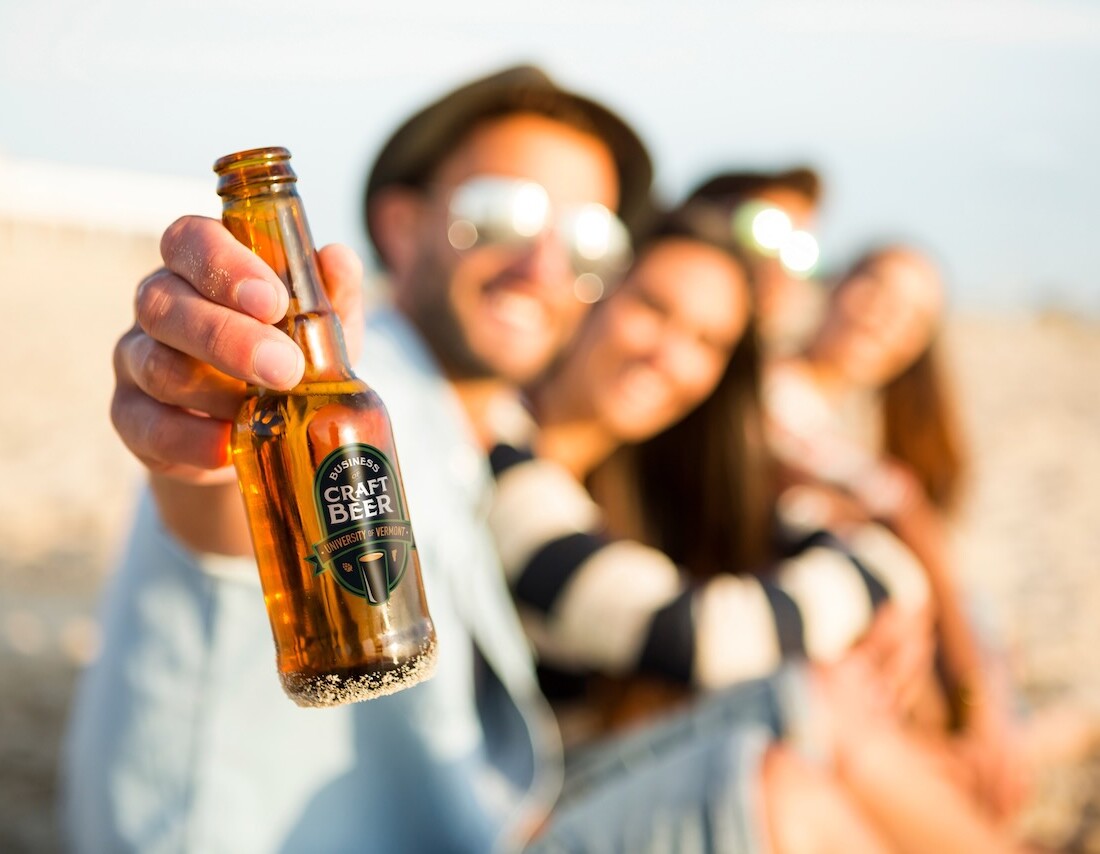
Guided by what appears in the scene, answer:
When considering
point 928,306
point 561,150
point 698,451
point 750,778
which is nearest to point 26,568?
point 698,451

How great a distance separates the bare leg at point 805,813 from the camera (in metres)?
2.20

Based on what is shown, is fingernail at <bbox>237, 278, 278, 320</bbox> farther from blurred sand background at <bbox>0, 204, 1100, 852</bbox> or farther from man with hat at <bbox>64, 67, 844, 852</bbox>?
blurred sand background at <bbox>0, 204, 1100, 852</bbox>

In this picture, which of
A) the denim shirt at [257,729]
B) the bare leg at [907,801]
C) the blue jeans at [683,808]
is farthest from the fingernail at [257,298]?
the bare leg at [907,801]

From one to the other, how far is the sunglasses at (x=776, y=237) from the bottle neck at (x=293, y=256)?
264cm

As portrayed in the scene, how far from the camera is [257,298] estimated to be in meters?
1.05

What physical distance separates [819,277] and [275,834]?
4.77 m

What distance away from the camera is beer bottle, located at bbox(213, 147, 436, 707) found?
111 centimetres

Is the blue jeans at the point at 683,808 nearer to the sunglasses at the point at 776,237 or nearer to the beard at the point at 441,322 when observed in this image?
the beard at the point at 441,322

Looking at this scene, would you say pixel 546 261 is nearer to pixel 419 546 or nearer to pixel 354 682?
pixel 419 546

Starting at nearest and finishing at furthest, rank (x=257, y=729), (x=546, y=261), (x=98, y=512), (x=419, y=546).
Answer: (x=257, y=729)
(x=419, y=546)
(x=546, y=261)
(x=98, y=512)

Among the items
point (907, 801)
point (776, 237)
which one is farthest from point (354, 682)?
point (776, 237)

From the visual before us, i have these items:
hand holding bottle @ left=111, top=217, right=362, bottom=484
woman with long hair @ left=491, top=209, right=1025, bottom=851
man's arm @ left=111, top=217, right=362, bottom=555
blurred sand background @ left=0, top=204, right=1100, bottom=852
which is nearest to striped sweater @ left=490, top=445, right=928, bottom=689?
woman with long hair @ left=491, top=209, right=1025, bottom=851

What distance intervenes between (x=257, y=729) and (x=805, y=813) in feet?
3.94

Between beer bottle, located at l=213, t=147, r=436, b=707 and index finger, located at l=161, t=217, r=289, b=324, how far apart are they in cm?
8
